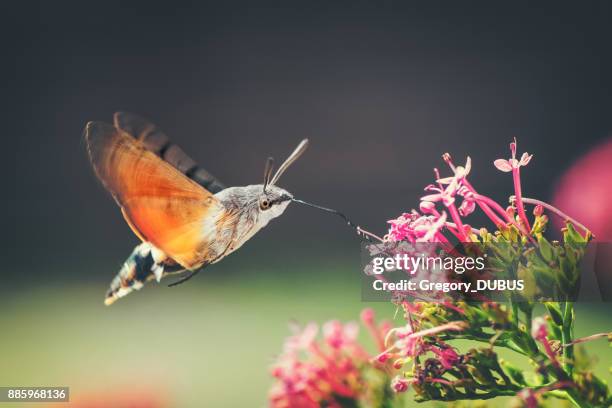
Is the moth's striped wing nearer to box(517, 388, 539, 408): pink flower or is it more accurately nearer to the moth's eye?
the moth's eye

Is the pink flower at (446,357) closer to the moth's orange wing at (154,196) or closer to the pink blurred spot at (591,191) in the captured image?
the moth's orange wing at (154,196)

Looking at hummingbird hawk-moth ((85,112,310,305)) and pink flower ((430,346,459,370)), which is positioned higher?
hummingbird hawk-moth ((85,112,310,305))

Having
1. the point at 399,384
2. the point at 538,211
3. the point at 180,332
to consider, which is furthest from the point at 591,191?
the point at 399,384

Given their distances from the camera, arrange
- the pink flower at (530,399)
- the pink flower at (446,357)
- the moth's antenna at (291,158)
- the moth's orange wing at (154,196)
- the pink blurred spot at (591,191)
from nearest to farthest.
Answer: the pink flower at (530,399) → the pink flower at (446,357) → the moth's orange wing at (154,196) → the moth's antenna at (291,158) → the pink blurred spot at (591,191)

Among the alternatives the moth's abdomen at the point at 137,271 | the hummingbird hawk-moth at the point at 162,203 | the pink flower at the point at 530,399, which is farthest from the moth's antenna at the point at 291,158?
the pink flower at the point at 530,399

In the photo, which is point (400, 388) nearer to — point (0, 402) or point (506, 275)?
point (506, 275)

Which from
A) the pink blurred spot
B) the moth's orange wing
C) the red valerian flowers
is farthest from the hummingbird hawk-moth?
the pink blurred spot

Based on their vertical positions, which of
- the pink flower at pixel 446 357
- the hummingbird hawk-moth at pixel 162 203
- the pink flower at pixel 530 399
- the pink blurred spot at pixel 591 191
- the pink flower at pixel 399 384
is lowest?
the pink flower at pixel 530 399
